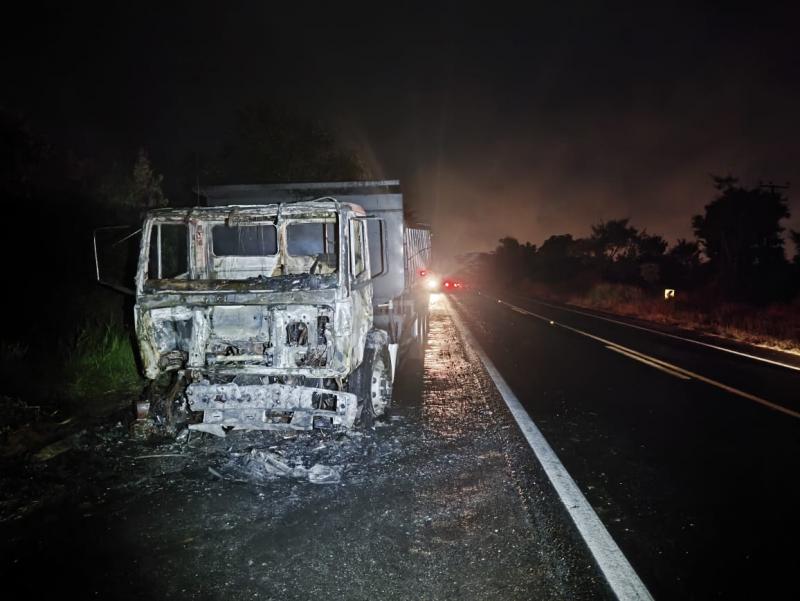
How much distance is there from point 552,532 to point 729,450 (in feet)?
9.28

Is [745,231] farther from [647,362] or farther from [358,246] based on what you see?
[358,246]

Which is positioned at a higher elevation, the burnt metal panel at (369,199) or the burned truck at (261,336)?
the burnt metal panel at (369,199)

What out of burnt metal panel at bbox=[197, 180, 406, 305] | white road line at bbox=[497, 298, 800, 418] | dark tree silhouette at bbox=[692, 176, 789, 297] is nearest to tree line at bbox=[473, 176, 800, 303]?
dark tree silhouette at bbox=[692, 176, 789, 297]

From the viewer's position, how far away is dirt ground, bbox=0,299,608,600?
289 centimetres

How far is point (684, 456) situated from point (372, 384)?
3516 millimetres

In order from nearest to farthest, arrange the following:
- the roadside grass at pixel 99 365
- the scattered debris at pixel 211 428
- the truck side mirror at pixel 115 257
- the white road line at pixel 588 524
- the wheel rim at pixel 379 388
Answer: the white road line at pixel 588 524
the scattered debris at pixel 211 428
the wheel rim at pixel 379 388
the roadside grass at pixel 99 365
the truck side mirror at pixel 115 257

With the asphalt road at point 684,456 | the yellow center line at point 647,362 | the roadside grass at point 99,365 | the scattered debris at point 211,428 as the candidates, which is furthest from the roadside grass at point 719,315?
the roadside grass at point 99,365

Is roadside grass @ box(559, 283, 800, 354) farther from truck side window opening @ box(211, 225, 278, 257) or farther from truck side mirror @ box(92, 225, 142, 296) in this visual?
truck side mirror @ box(92, 225, 142, 296)

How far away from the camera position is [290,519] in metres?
3.61

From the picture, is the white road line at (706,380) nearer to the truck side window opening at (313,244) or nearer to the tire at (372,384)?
the tire at (372,384)

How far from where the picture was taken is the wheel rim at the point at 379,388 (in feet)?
20.2

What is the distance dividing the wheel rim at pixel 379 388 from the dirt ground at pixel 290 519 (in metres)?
0.62

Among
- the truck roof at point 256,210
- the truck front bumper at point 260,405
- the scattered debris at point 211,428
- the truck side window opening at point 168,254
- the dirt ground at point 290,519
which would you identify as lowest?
the dirt ground at point 290,519

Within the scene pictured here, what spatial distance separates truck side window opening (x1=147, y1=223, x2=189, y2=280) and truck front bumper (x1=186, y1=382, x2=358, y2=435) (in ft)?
5.33
